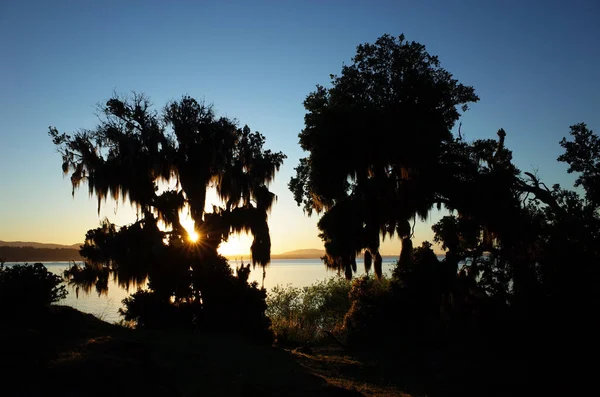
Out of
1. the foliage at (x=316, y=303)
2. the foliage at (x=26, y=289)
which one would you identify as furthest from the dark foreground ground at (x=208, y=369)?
the foliage at (x=316, y=303)

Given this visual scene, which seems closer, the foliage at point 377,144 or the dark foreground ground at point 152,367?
the dark foreground ground at point 152,367

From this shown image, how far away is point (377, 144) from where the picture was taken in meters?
22.1

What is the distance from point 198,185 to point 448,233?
12.7m

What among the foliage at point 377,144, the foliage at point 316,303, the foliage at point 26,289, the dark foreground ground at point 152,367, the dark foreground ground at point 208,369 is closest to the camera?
the dark foreground ground at point 152,367

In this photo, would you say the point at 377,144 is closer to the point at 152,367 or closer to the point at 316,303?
the point at 152,367

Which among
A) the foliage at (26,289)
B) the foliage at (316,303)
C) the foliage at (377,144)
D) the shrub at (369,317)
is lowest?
the foliage at (316,303)

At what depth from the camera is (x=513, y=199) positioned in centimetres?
2005

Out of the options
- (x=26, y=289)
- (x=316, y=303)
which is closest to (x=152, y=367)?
(x=26, y=289)

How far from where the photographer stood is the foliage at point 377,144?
21.8 m

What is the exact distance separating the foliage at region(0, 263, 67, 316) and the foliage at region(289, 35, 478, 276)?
486 inches

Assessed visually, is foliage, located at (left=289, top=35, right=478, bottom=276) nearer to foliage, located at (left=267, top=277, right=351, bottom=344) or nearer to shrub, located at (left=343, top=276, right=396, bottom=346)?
shrub, located at (left=343, top=276, right=396, bottom=346)

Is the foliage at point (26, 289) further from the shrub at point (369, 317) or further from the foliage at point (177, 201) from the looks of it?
the shrub at point (369, 317)

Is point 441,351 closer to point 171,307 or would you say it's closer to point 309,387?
point 309,387

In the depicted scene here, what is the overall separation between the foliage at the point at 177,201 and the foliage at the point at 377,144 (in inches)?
141
